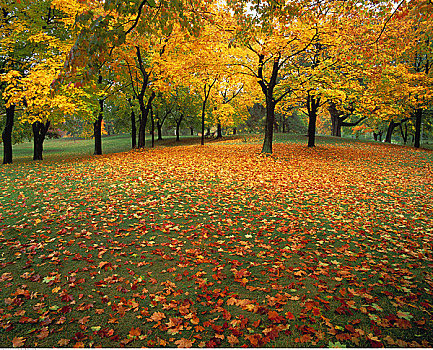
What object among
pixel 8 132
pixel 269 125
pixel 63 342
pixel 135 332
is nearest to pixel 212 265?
pixel 135 332

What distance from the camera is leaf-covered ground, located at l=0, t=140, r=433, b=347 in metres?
3.37

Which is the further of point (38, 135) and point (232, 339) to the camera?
point (38, 135)

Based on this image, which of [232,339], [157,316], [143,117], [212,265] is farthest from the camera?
[143,117]

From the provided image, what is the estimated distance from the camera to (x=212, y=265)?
16.4 ft

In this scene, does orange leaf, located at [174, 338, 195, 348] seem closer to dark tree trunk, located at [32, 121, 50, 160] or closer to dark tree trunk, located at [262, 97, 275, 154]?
dark tree trunk, located at [262, 97, 275, 154]

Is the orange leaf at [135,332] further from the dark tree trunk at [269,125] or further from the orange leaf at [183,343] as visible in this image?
the dark tree trunk at [269,125]

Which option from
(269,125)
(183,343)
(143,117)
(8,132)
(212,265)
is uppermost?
(143,117)

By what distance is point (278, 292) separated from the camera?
13.7ft

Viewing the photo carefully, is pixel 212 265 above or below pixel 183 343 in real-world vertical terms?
above

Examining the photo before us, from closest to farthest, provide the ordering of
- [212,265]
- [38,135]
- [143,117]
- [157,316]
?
[157,316] < [212,265] < [38,135] < [143,117]

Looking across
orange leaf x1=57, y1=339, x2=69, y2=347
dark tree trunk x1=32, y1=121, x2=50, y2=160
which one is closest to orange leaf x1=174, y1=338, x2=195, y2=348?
orange leaf x1=57, y1=339, x2=69, y2=347

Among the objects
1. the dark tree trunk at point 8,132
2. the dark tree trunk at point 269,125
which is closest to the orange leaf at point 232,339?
the dark tree trunk at point 269,125

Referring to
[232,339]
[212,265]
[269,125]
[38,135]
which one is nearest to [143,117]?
[38,135]

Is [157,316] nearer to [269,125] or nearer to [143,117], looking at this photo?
[269,125]
